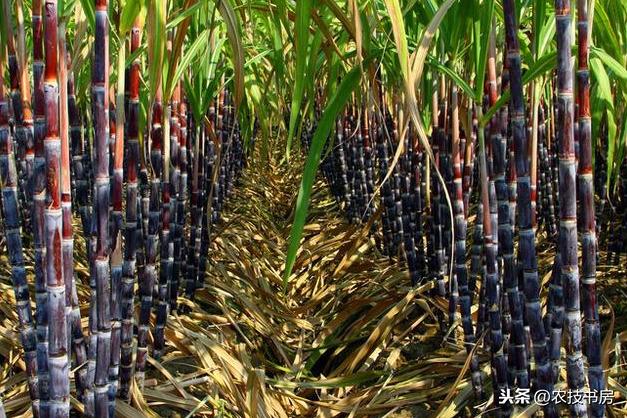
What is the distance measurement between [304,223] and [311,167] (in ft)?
1.77

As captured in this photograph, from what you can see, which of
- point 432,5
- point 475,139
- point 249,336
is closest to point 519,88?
point 432,5

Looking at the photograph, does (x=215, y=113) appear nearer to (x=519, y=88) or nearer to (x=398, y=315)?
(x=398, y=315)

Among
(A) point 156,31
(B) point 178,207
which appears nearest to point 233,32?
(A) point 156,31

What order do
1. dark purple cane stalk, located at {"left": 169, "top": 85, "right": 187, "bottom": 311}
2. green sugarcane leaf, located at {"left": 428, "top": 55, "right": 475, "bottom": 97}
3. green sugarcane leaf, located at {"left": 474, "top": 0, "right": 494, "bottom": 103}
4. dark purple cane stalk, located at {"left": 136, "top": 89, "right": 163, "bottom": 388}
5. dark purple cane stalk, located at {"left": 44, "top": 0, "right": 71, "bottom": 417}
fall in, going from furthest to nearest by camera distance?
dark purple cane stalk, located at {"left": 169, "top": 85, "right": 187, "bottom": 311} < dark purple cane stalk, located at {"left": 136, "top": 89, "right": 163, "bottom": 388} < green sugarcane leaf, located at {"left": 428, "top": 55, "right": 475, "bottom": 97} < green sugarcane leaf, located at {"left": 474, "top": 0, "right": 494, "bottom": 103} < dark purple cane stalk, located at {"left": 44, "top": 0, "right": 71, "bottom": 417}

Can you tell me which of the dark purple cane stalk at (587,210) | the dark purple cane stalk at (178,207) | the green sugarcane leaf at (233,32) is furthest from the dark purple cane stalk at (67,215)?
the dark purple cane stalk at (587,210)

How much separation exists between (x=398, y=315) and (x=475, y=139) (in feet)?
1.83

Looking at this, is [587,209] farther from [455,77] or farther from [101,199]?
[101,199]

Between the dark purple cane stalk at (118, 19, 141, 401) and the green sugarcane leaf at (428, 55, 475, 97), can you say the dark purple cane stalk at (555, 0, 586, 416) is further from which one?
the dark purple cane stalk at (118, 19, 141, 401)

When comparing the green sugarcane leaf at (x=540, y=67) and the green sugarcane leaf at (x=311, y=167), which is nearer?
the green sugarcane leaf at (x=311, y=167)

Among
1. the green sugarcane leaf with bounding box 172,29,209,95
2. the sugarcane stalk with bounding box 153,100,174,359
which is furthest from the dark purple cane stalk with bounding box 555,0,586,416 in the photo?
the sugarcane stalk with bounding box 153,100,174,359

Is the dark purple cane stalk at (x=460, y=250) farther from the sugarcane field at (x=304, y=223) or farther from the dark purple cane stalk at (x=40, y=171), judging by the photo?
the dark purple cane stalk at (x=40, y=171)

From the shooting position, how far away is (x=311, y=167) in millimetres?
880

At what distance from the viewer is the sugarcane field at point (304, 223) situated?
90 cm

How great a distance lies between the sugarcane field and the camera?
0.90m
